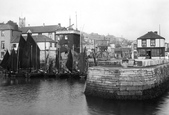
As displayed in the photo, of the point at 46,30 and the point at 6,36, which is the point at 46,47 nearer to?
the point at 46,30

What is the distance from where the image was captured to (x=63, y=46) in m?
67.8

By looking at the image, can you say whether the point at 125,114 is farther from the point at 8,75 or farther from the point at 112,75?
the point at 8,75

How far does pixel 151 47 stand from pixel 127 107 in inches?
1121

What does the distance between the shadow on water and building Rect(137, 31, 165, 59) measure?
23.4 m

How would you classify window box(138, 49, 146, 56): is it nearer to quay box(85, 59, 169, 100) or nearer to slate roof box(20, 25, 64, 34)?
quay box(85, 59, 169, 100)

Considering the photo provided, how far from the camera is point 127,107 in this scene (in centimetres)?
2244

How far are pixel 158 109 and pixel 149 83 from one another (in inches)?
142

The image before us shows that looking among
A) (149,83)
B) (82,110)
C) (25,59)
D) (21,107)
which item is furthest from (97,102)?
(25,59)

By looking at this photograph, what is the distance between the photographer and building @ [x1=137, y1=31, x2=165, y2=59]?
47219mm

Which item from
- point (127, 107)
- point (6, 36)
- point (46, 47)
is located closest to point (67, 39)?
point (46, 47)

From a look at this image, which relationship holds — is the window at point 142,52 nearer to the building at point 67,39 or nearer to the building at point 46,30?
the building at point 67,39

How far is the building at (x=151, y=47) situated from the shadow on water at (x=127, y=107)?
76.7 ft

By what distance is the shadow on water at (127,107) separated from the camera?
831 inches

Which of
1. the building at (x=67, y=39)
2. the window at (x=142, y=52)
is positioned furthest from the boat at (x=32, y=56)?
the window at (x=142, y=52)
